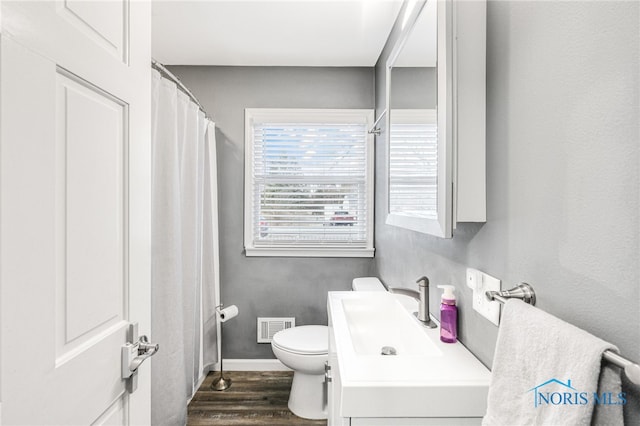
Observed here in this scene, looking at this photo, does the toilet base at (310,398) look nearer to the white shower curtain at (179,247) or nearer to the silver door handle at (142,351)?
the white shower curtain at (179,247)

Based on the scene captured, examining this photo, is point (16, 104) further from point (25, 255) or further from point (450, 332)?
point (450, 332)

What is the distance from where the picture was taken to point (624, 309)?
20.2 inches

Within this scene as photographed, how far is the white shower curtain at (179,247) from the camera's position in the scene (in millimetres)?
1613

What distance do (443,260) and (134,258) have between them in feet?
3.45

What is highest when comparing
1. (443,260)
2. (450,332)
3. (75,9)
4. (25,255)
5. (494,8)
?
(494,8)

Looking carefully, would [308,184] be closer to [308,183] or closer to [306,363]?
[308,183]

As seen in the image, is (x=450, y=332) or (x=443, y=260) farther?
(x=443, y=260)

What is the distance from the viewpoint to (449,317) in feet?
3.57

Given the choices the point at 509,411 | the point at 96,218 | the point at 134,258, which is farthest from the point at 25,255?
the point at 509,411

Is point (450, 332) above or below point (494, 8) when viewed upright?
below

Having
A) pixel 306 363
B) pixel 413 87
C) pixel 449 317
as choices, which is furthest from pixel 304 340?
pixel 413 87

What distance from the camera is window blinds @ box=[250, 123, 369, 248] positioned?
8.33 ft

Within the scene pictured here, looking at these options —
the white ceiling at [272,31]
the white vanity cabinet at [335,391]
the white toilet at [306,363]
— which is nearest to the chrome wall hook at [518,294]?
the white vanity cabinet at [335,391]

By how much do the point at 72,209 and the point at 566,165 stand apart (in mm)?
1020
